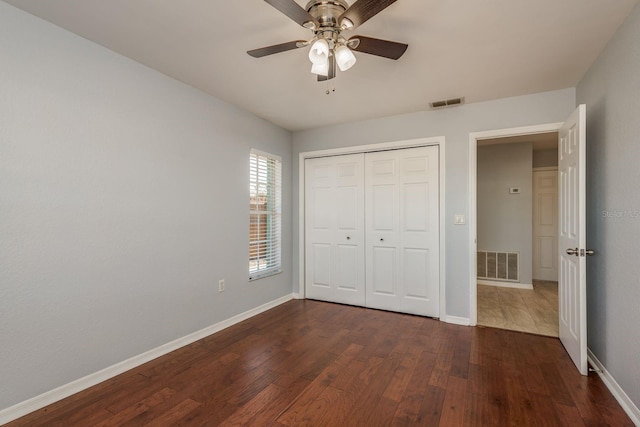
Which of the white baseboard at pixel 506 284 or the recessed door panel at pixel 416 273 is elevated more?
the recessed door panel at pixel 416 273

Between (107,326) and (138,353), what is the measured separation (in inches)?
14.8

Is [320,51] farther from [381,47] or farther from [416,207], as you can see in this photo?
[416,207]

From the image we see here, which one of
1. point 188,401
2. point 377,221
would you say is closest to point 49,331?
point 188,401

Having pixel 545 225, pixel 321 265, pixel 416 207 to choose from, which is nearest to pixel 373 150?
pixel 416 207

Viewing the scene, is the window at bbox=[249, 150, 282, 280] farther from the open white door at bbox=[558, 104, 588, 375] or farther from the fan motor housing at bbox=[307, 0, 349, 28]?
the open white door at bbox=[558, 104, 588, 375]

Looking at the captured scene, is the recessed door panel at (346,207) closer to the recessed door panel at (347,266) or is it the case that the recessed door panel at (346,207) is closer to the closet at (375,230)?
the closet at (375,230)

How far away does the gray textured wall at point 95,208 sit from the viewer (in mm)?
1824

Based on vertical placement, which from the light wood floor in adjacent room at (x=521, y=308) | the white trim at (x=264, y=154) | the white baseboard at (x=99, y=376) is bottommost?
the light wood floor in adjacent room at (x=521, y=308)

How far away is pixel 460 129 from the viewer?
11.2ft

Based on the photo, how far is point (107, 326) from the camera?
2.24m

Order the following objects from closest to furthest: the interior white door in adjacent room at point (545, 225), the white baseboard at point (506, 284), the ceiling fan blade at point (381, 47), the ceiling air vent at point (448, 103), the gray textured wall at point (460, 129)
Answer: the ceiling fan blade at point (381, 47) < the gray textured wall at point (460, 129) < the ceiling air vent at point (448, 103) < the white baseboard at point (506, 284) < the interior white door in adjacent room at point (545, 225)

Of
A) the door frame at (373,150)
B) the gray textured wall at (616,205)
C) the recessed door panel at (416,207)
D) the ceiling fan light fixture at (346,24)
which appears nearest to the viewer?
the ceiling fan light fixture at (346,24)

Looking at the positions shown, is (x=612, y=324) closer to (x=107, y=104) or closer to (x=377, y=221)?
(x=377, y=221)

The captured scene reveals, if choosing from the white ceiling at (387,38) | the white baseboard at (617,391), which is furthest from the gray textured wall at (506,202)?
the white baseboard at (617,391)
